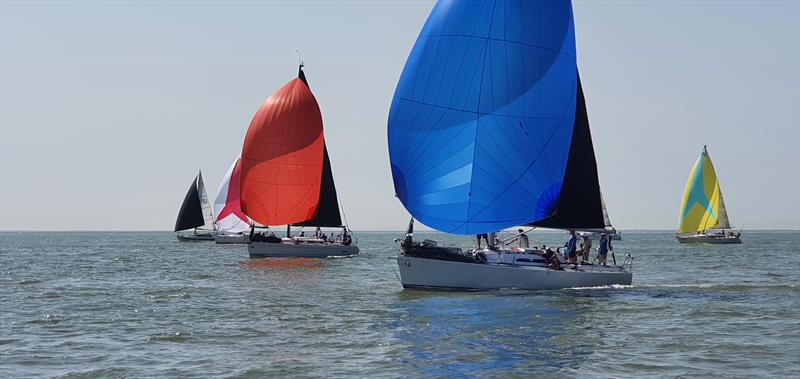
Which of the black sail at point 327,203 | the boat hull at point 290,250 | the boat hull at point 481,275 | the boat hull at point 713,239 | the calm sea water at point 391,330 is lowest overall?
the calm sea water at point 391,330

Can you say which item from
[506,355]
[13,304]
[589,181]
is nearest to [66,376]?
[506,355]

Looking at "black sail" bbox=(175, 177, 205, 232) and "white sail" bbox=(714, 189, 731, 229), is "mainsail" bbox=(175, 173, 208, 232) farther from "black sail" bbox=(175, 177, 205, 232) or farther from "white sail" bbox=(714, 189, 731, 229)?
"white sail" bbox=(714, 189, 731, 229)

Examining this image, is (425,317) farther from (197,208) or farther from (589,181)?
(197,208)

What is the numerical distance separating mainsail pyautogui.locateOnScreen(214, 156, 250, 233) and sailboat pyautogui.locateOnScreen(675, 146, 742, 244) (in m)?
49.5

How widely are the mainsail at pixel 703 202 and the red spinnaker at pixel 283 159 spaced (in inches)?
2099

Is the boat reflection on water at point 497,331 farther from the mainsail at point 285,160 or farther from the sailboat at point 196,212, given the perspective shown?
the sailboat at point 196,212

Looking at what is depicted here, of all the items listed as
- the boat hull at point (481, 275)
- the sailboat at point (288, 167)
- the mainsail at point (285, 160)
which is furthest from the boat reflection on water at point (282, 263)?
the boat hull at point (481, 275)

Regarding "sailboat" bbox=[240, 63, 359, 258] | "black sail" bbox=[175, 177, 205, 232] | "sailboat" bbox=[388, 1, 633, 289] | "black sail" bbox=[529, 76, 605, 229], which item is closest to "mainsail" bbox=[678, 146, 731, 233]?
"sailboat" bbox=[240, 63, 359, 258]

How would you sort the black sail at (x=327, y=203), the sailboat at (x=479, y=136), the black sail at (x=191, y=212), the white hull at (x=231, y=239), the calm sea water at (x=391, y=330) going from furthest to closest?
the black sail at (x=191, y=212), the white hull at (x=231, y=239), the black sail at (x=327, y=203), the sailboat at (x=479, y=136), the calm sea water at (x=391, y=330)

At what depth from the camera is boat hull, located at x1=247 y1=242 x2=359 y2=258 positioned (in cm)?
5984

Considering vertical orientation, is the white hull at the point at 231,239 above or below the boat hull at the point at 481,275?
above

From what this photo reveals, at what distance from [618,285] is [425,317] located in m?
11.7

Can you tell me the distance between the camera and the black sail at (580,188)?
117 ft

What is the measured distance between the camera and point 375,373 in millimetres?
18312
